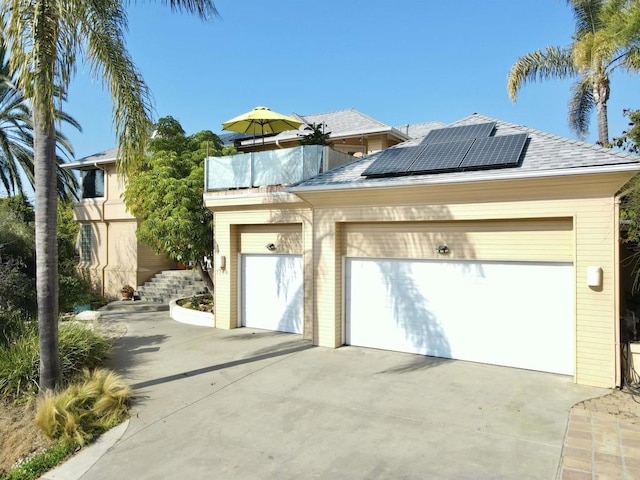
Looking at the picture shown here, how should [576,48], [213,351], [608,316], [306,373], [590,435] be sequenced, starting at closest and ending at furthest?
[590,435]
[608,316]
[306,373]
[213,351]
[576,48]

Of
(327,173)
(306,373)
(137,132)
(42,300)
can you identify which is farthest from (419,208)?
(42,300)

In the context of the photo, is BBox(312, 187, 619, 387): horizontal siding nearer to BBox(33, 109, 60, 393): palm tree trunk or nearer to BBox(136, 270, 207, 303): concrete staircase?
BBox(33, 109, 60, 393): palm tree trunk

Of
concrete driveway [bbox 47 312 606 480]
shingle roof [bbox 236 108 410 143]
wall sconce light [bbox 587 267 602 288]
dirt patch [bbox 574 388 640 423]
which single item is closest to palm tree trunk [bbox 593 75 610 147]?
shingle roof [bbox 236 108 410 143]

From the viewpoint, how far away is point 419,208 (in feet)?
30.5

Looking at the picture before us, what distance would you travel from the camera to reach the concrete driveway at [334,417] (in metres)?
5.14

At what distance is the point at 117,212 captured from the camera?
800 inches

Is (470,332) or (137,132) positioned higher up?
(137,132)

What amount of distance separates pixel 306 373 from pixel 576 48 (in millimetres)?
15220

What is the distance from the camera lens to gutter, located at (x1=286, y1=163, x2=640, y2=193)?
705cm

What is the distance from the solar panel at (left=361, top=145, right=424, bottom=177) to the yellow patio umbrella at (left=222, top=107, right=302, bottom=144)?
3.34 metres

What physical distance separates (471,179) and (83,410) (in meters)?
7.68

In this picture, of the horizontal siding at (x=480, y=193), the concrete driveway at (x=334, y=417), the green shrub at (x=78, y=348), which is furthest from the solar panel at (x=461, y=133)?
the green shrub at (x=78, y=348)

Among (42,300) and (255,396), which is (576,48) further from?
(42,300)

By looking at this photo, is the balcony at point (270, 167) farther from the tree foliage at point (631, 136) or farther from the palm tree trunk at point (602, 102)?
the palm tree trunk at point (602, 102)
